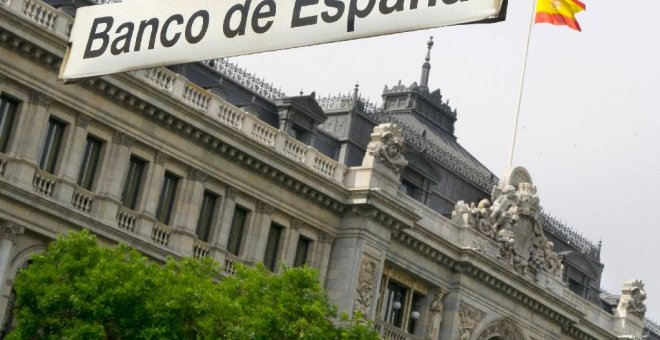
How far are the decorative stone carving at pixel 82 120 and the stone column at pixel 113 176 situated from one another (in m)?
1.22

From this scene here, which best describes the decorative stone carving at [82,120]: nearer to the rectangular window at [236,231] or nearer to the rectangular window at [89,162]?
the rectangular window at [89,162]

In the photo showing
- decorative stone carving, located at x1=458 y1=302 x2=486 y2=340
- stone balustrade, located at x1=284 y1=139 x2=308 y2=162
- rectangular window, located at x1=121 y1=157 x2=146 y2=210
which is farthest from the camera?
decorative stone carving, located at x1=458 y1=302 x2=486 y2=340

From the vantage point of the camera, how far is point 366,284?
49.6 meters

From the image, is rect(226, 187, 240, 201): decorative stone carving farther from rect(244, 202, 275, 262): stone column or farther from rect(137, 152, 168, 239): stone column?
rect(137, 152, 168, 239): stone column

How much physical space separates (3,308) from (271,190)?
1191cm

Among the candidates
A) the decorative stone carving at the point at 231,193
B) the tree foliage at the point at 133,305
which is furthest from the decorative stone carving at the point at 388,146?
the tree foliage at the point at 133,305

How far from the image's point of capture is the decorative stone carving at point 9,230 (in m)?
37.5

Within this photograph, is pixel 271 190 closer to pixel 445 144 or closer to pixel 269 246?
pixel 269 246

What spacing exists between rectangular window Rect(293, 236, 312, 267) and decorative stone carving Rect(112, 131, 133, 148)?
29.3 ft

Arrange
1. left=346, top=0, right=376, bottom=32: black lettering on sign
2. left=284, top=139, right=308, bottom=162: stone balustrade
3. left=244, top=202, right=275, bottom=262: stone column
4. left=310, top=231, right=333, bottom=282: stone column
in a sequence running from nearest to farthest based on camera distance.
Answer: left=346, top=0, right=376, bottom=32: black lettering on sign → left=244, top=202, right=275, bottom=262: stone column → left=284, top=139, right=308, bottom=162: stone balustrade → left=310, top=231, right=333, bottom=282: stone column

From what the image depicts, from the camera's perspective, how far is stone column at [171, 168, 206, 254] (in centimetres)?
4353

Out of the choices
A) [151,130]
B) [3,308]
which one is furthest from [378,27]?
[151,130]

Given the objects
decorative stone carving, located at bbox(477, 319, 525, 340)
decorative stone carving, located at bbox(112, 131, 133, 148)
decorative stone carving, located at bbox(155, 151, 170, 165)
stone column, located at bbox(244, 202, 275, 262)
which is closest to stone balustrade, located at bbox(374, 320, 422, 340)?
decorative stone carving, located at bbox(477, 319, 525, 340)

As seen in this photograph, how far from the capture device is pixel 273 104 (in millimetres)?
49781
